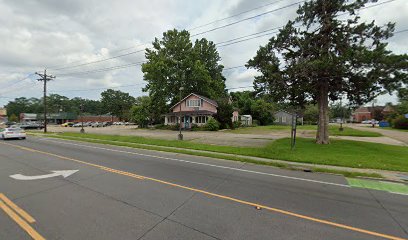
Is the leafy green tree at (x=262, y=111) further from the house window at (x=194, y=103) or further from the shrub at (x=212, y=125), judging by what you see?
the shrub at (x=212, y=125)

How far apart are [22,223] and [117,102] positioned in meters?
102

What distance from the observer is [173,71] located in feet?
149

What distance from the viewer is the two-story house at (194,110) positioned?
4091 centimetres

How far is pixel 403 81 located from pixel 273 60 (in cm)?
883

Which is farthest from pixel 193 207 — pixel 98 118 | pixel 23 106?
A: pixel 23 106

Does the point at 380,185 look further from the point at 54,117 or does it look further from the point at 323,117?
the point at 54,117

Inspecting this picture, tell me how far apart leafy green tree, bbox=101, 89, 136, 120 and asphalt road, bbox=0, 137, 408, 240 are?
90923 mm

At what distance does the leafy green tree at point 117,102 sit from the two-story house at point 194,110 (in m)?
54.8

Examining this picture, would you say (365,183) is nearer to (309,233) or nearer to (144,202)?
(309,233)

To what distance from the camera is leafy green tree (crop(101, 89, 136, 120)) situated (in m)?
98.2

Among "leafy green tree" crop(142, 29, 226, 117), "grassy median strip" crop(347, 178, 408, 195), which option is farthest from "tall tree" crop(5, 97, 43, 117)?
"grassy median strip" crop(347, 178, 408, 195)

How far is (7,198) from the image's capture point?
18.2 feet

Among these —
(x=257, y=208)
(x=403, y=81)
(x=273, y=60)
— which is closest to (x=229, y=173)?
(x=257, y=208)

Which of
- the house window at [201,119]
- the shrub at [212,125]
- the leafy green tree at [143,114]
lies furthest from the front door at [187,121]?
the leafy green tree at [143,114]
